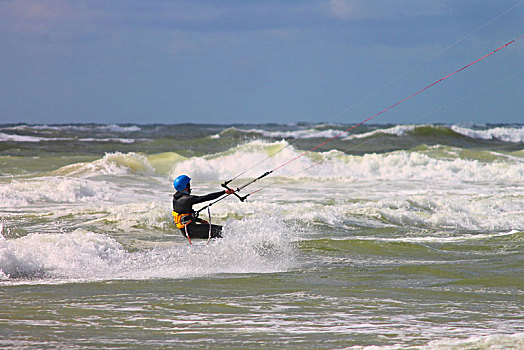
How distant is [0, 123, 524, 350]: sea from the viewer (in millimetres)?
5934

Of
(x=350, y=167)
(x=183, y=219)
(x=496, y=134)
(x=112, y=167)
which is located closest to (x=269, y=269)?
(x=183, y=219)

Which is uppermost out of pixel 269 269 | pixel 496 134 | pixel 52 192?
pixel 496 134

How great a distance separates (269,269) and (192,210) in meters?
1.46

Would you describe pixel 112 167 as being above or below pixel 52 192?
above

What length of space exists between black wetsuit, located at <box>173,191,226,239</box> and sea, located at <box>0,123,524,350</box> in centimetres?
20

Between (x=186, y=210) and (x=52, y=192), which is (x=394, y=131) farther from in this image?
(x=186, y=210)

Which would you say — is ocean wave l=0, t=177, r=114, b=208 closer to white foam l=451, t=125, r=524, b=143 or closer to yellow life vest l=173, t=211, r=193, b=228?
yellow life vest l=173, t=211, r=193, b=228

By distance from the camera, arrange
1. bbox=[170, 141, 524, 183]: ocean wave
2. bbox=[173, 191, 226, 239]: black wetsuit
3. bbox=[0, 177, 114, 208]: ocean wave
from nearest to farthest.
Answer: bbox=[173, 191, 226, 239]: black wetsuit → bbox=[0, 177, 114, 208]: ocean wave → bbox=[170, 141, 524, 183]: ocean wave

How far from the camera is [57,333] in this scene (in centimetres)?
586

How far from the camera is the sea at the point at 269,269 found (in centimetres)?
593

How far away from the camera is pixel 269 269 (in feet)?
31.1

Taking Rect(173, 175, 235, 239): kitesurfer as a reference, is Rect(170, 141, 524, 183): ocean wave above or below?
above

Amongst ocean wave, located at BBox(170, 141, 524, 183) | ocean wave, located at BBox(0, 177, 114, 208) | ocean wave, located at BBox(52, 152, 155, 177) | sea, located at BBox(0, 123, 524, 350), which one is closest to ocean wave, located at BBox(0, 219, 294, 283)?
sea, located at BBox(0, 123, 524, 350)

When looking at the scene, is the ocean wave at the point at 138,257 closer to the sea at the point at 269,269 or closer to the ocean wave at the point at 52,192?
the sea at the point at 269,269
